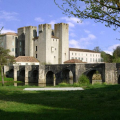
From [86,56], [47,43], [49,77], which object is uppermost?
[47,43]

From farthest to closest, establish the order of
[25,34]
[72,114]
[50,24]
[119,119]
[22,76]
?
[25,34], [50,24], [22,76], [72,114], [119,119]

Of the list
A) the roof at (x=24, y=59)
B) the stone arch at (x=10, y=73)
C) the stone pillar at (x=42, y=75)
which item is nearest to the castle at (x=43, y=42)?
the roof at (x=24, y=59)

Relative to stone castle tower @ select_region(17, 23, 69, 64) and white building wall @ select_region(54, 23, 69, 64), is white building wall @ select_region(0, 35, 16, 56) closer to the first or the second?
stone castle tower @ select_region(17, 23, 69, 64)

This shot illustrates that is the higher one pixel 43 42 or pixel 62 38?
pixel 62 38

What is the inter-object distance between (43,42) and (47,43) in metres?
1.37

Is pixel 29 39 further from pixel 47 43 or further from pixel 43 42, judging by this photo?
pixel 47 43

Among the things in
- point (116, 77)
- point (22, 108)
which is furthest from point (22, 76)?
point (22, 108)

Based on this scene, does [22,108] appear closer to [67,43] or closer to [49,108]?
[49,108]

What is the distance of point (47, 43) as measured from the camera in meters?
72.2

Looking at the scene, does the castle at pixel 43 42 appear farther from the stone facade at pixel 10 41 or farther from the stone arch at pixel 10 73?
the stone arch at pixel 10 73

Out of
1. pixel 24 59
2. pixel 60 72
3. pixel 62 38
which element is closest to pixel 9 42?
pixel 24 59

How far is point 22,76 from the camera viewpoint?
210ft

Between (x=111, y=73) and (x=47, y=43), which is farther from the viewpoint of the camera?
(x=47, y=43)

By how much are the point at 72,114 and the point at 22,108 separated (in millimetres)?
2207
